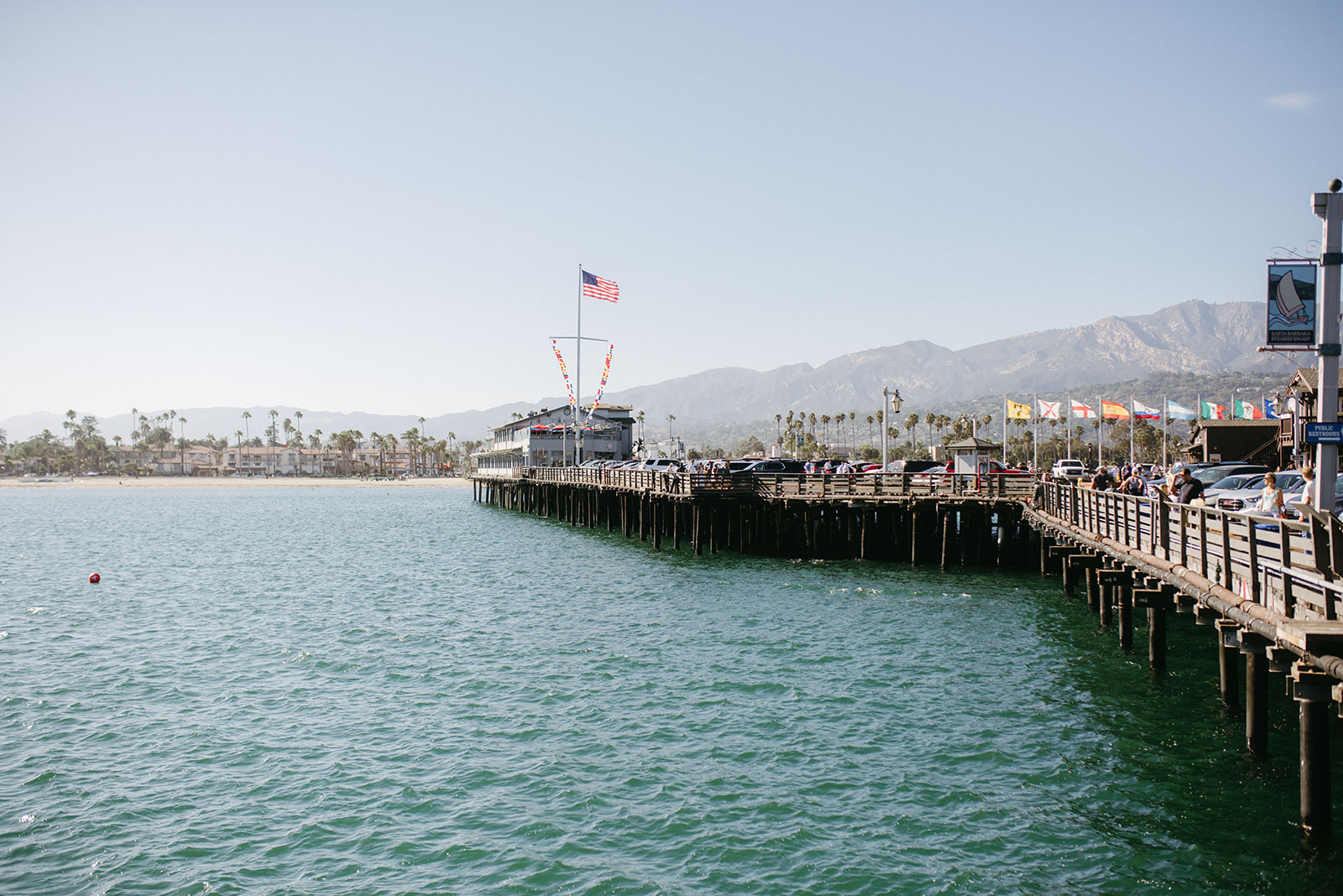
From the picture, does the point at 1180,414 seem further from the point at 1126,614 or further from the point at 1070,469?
the point at 1126,614

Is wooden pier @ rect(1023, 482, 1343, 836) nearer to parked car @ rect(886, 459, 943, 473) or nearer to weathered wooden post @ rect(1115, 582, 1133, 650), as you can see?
weathered wooden post @ rect(1115, 582, 1133, 650)

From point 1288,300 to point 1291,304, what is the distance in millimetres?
70

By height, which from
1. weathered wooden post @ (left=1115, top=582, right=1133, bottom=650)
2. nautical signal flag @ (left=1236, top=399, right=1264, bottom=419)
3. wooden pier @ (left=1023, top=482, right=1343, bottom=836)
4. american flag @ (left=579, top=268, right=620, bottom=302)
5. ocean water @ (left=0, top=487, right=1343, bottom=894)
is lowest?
ocean water @ (left=0, top=487, right=1343, bottom=894)

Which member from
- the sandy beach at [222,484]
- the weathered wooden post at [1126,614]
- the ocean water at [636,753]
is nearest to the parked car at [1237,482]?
the ocean water at [636,753]

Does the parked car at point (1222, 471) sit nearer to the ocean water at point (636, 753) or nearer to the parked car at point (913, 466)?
the parked car at point (913, 466)

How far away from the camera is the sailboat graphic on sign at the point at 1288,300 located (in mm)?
14945

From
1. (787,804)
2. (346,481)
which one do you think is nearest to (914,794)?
(787,804)

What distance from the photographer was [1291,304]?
14977 millimetres

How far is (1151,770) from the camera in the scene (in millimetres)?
13414

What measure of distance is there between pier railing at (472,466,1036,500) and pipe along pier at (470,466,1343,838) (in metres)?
0.07

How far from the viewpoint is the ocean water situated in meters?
10.7

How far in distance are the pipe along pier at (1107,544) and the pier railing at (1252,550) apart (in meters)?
0.03

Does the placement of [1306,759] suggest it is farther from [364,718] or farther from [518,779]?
[364,718]

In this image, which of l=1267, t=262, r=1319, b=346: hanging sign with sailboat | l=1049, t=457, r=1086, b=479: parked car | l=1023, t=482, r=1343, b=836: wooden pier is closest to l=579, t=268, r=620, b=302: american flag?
l=1049, t=457, r=1086, b=479: parked car
